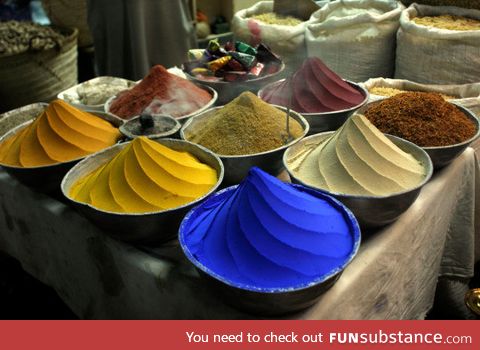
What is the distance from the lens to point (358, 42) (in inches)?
66.0

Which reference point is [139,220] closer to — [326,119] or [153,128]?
[153,128]

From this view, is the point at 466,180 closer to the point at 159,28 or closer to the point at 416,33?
the point at 416,33

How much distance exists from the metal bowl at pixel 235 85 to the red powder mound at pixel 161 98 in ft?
0.20

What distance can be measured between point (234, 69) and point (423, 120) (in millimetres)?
583

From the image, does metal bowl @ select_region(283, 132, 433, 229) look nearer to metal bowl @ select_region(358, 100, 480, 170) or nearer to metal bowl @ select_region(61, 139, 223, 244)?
metal bowl @ select_region(358, 100, 480, 170)

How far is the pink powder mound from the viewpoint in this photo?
115 cm

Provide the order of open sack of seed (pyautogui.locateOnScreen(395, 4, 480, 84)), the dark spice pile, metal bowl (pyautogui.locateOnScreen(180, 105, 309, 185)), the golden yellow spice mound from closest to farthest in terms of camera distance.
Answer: metal bowl (pyautogui.locateOnScreen(180, 105, 309, 185)), open sack of seed (pyautogui.locateOnScreen(395, 4, 480, 84)), the golden yellow spice mound, the dark spice pile

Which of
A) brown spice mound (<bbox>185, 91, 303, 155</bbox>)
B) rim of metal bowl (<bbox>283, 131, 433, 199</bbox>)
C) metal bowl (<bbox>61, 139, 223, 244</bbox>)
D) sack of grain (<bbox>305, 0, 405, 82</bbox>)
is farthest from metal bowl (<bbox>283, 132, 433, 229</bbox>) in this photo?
sack of grain (<bbox>305, 0, 405, 82</bbox>)

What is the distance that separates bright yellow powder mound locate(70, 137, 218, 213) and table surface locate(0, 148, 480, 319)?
3.6 inches

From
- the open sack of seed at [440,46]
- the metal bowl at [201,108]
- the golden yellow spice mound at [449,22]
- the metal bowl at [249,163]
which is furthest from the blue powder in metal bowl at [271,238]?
the golden yellow spice mound at [449,22]

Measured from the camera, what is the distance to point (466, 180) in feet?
3.63

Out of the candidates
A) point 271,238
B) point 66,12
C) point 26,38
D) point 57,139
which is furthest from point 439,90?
point 66,12

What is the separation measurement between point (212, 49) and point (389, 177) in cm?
84

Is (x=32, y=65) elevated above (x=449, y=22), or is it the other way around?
(x=449, y=22)
